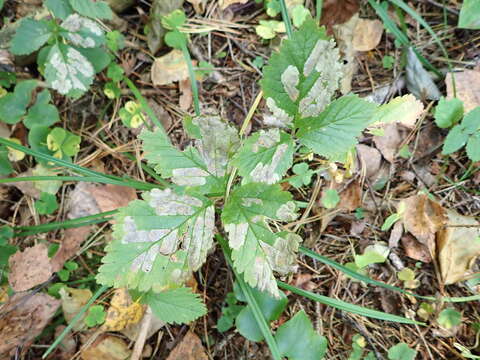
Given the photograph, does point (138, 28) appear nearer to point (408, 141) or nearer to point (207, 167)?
point (207, 167)

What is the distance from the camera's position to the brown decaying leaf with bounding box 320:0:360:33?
190 centimetres

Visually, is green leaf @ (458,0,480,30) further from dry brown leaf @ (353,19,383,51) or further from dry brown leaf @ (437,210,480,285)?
dry brown leaf @ (437,210,480,285)

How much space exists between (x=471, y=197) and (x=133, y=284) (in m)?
1.54

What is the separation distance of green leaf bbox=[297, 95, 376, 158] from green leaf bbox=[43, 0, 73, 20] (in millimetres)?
1320

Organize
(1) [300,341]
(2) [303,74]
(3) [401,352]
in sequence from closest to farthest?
(2) [303,74] → (1) [300,341] → (3) [401,352]

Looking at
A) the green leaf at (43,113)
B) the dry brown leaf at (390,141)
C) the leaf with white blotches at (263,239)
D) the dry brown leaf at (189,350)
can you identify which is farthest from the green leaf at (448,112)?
the green leaf at (43,113)

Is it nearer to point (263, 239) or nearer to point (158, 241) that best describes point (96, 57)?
point (158, 241)

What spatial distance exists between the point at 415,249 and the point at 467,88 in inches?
31.6

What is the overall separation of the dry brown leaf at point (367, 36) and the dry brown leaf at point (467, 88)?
38 cm

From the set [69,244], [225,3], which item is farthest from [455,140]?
[69,244]

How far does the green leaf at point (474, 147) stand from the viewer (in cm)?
165

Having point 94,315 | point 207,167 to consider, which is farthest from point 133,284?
point 94,315

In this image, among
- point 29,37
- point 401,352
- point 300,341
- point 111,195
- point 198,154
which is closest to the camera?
point 198,154

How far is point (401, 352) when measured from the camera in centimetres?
161
